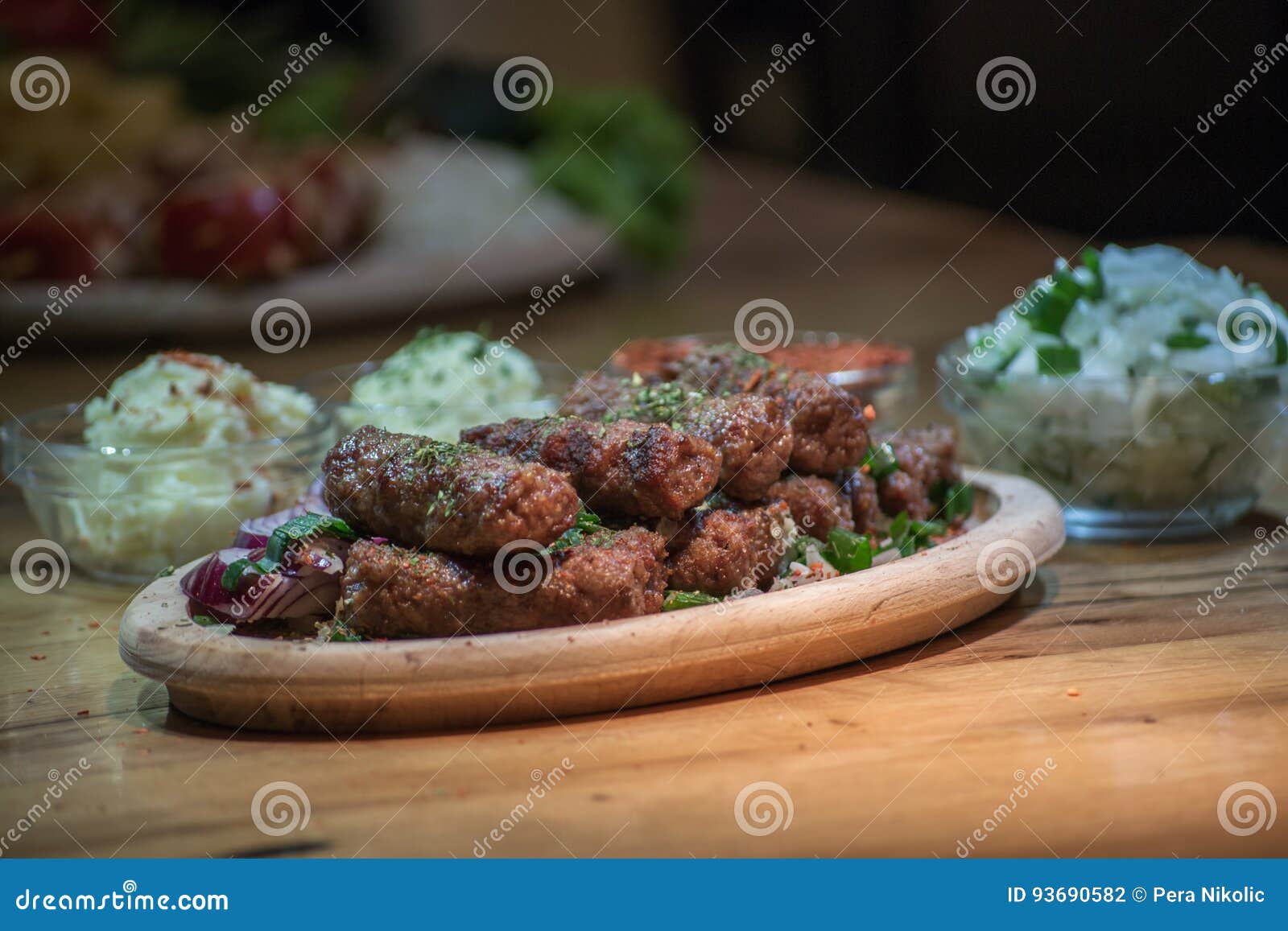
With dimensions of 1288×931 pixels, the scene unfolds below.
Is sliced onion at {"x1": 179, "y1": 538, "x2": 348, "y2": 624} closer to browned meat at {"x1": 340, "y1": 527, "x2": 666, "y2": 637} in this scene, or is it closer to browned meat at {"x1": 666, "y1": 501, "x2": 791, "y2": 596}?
browned meat at {"x1": 340, "y1": 527, "x2": 666, "y2": 637}

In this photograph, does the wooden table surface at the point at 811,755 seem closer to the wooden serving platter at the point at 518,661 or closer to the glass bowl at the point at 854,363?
the wooden serving platter at the point at 518,661

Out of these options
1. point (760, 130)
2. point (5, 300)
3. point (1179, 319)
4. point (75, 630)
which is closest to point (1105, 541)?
point (1179, 319)

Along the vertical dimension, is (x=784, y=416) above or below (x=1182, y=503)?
below

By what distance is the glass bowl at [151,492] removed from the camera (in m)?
3.79

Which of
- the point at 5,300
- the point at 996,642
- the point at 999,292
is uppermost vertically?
the point at 999,292

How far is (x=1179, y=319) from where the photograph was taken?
3879 millimetres

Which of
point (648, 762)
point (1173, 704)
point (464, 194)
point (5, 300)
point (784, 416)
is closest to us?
point (648, 762)

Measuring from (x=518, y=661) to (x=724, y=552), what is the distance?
0.54m

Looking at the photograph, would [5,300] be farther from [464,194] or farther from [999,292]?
[999,292]

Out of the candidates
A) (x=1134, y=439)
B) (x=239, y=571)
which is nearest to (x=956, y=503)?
(x=1134, y=439)

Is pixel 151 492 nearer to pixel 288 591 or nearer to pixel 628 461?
pixel 288 591

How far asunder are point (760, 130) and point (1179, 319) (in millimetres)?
10062

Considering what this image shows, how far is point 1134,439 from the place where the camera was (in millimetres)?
3814

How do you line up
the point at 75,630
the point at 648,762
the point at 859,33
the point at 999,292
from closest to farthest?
the point at 648,762
the point at 75,630
the point at 999,292
the point at 859,33
